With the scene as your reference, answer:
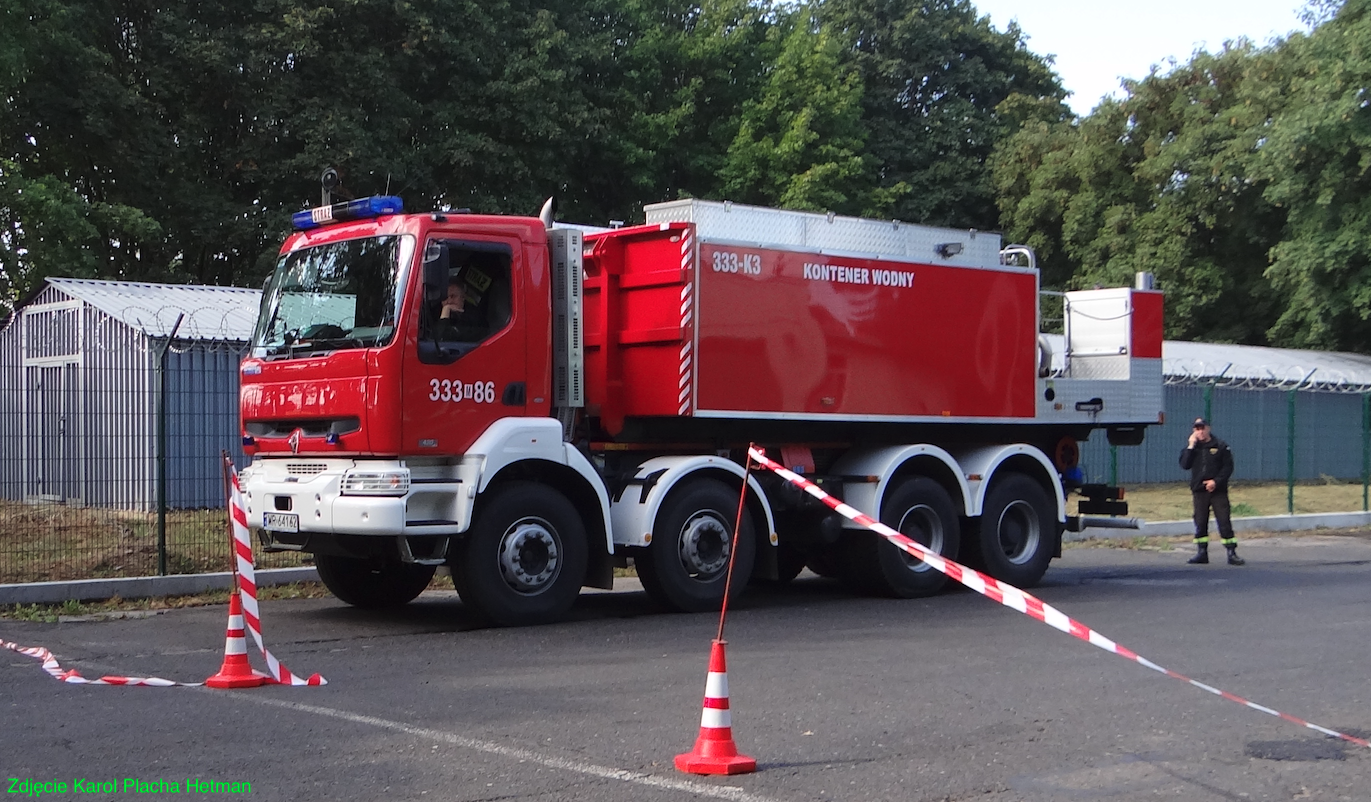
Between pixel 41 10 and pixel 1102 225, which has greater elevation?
pixel 41 10

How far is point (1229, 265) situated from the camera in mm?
36969

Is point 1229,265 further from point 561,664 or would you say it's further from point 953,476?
point 561,664

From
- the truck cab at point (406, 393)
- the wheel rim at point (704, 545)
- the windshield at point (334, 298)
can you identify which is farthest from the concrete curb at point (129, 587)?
the wheel rim at point (704, 545)

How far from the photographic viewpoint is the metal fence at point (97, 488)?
1257 centimetres

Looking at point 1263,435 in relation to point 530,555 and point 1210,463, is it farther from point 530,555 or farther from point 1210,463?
point 530,555

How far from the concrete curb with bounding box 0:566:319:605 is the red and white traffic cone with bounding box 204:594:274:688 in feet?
14.4

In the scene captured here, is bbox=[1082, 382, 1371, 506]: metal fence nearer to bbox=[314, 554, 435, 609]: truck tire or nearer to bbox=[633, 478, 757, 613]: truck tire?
bbox=[633, 478, 757, 613]: truck tire

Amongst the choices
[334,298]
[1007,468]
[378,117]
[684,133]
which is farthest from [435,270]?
[684,133]

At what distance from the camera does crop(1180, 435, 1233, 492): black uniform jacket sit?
52.9 ft

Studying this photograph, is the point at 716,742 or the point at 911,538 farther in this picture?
the point at 911,538

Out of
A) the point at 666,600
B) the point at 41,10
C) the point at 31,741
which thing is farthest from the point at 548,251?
the point at 41,10

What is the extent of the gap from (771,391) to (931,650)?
285 centimetres

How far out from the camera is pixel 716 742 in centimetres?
595

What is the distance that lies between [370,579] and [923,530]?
490 centimetres
